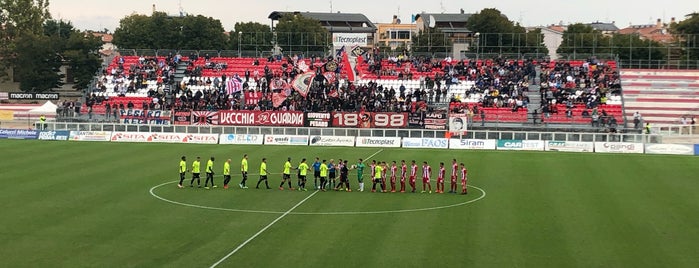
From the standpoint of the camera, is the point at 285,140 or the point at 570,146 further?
the point at 285,140

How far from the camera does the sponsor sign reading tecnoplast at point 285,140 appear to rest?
59.7 meters

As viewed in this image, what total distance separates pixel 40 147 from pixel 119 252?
3393 cm

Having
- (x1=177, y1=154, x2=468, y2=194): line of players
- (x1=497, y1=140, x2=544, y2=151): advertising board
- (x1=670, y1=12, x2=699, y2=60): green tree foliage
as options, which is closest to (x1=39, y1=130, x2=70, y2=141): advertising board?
(x1=177, y1=154, x2=468, y2=194): line of players

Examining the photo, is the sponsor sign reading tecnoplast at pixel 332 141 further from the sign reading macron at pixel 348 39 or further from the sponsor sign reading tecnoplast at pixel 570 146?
the sign reading macron at pixel 348 39

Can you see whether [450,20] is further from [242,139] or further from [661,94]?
[242,139]

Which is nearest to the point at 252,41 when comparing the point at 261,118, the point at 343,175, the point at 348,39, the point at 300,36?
the point at 300,36

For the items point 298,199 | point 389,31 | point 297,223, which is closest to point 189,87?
point 298,199

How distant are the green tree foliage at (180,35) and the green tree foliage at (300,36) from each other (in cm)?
835

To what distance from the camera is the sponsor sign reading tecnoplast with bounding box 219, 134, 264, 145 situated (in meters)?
59.9

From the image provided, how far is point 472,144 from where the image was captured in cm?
5766

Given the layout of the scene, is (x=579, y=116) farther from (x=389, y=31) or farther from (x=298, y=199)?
(x=389, y=31)

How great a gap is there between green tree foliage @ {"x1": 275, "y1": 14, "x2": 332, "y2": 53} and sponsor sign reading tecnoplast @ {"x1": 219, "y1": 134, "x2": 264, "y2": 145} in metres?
31.0

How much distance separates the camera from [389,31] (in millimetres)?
169750

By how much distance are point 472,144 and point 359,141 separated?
26.3 feet
